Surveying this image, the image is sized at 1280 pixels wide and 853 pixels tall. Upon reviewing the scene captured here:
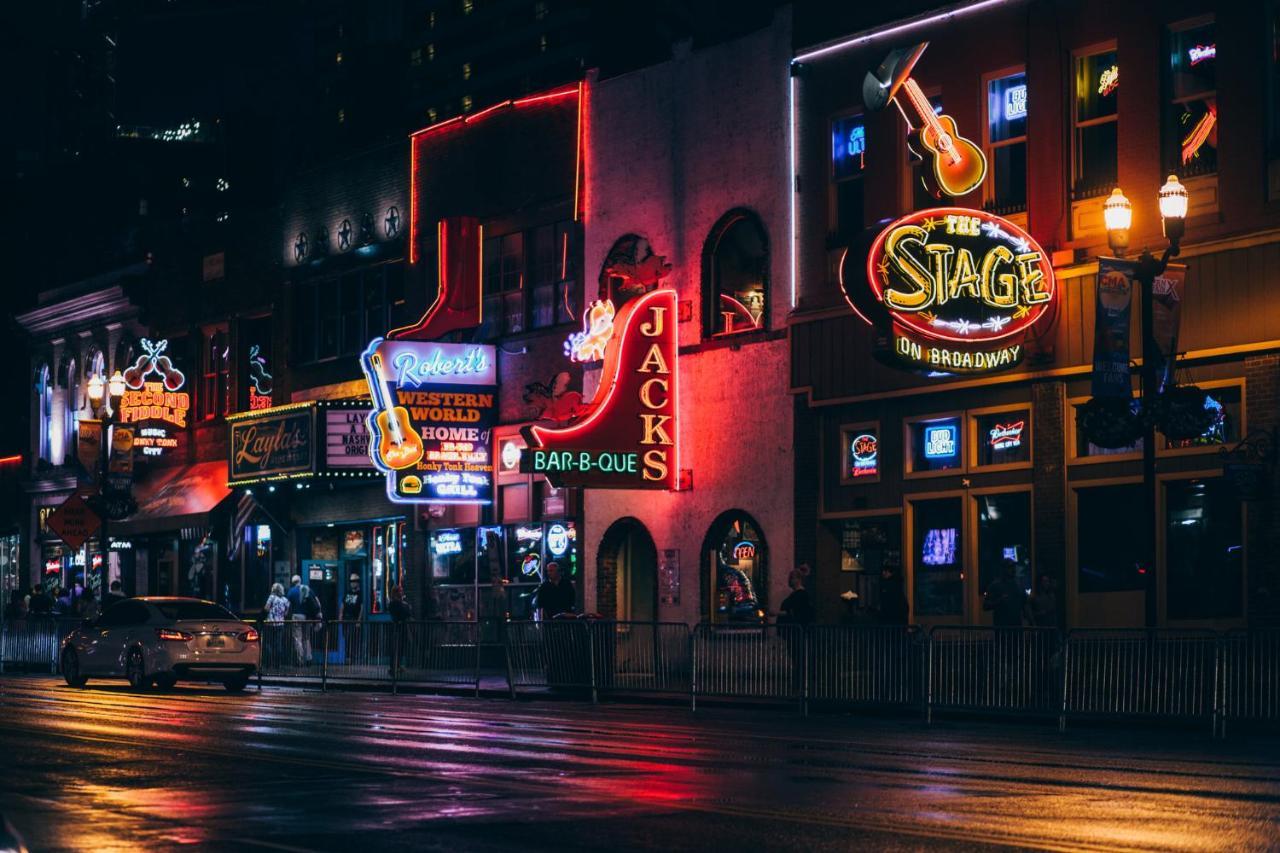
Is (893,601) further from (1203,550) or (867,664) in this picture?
(1203,550)

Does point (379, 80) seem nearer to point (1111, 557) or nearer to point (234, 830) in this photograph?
point (1111, 557)

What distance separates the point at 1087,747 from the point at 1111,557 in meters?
7.78

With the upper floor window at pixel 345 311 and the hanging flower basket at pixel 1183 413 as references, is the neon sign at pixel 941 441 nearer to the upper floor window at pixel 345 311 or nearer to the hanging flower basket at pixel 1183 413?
Result: the hanging flower basket at pixel 1183 413

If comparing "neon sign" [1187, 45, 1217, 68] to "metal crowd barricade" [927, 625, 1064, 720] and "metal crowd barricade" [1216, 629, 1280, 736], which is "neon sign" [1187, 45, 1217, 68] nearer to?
"metal crowd barricade" [927, 625, 1064, 720]

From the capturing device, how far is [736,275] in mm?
33969

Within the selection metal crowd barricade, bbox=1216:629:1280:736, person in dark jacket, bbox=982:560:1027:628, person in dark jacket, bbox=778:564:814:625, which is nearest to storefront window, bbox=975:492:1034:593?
person in dark jacket, bbox=982:560:1027:628

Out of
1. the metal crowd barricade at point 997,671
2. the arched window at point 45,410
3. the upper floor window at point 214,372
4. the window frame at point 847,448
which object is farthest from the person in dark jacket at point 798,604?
the arched window at point 45,410

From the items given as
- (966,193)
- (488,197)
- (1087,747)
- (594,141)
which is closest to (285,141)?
(488,197)

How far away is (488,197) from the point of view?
40.2 m

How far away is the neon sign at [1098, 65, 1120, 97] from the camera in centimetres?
2755

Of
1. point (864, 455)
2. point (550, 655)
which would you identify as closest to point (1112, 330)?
point (864, 455)

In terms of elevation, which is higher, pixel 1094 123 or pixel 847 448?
pixel 1094 123

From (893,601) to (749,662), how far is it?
2935mm

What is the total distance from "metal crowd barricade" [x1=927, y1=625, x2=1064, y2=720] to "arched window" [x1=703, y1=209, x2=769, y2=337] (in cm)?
1062
